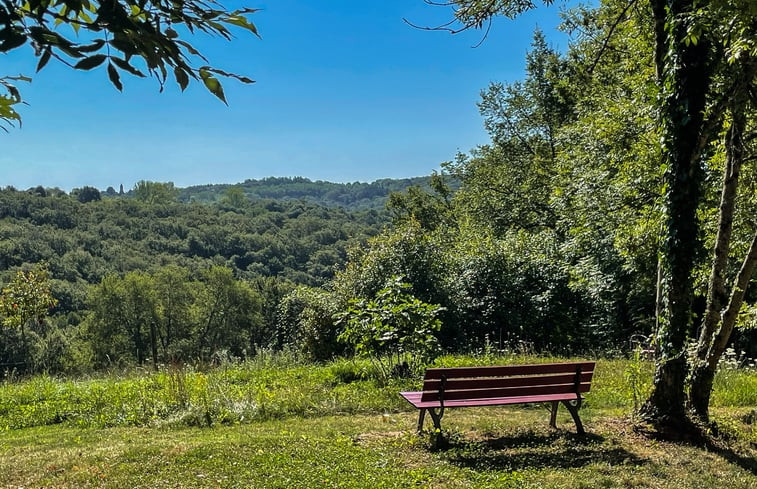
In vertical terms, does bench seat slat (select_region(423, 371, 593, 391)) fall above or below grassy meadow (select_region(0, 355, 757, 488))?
above

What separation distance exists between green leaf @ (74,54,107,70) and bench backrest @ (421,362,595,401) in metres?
4.51

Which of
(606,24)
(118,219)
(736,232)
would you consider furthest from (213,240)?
(736,232)

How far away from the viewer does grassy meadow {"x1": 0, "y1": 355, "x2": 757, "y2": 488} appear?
176 inches

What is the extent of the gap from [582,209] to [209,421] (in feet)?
36.1

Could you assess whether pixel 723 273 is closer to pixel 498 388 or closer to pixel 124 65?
pixel 498 388

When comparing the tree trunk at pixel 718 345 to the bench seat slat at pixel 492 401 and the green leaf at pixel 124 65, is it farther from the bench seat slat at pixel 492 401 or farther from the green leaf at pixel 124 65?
the green leaf at pixel 124 65

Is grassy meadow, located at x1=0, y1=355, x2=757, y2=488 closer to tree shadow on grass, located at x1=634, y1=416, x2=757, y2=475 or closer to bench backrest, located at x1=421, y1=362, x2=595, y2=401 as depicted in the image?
tree shadow on grass, located at x1=634, y1=416, x2=757, y2=475

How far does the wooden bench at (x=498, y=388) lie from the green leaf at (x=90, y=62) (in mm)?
4509

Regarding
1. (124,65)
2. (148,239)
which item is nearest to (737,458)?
(124,65)

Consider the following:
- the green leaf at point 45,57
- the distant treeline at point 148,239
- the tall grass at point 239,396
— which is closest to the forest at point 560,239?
the tall grass at point 239,396

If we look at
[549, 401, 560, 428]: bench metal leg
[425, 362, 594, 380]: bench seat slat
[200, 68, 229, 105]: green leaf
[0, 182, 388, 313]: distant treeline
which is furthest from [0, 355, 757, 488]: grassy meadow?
[0, 182, 388, 313]: distant treeline

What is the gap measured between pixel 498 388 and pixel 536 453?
2.36 feet

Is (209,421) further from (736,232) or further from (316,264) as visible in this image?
(316,264)

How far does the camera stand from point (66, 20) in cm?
152
